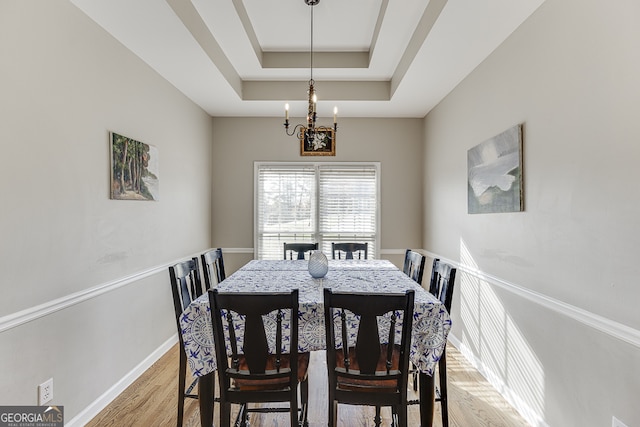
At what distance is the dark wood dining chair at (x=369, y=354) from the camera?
1.48 meters

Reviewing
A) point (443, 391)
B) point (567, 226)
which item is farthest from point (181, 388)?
point (567, 226)

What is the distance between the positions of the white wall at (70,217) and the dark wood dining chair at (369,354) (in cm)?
155

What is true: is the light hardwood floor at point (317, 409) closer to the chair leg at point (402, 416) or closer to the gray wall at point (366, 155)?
the chair leg at point (402, 416)

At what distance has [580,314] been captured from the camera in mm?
1715

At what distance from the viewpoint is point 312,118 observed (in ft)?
8.25

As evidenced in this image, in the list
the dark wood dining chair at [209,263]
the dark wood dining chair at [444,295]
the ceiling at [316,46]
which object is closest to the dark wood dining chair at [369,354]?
the dark wood dining chair at [444,295]

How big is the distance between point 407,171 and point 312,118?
2.23m

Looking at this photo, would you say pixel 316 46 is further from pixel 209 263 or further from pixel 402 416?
pixel 402 416

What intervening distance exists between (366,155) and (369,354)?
10.4 feet

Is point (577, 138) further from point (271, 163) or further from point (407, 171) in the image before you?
point (271, 163)

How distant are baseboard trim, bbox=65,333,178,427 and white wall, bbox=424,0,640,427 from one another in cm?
282

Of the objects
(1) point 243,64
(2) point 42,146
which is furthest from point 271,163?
(2) point 42,146

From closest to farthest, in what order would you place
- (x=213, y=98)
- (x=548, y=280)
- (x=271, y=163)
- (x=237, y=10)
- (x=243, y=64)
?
1. (x=548, y=280)
2. (x=237, y=10)
3. (x=243, y=64)
4. (x=213, y=98)
5. (x=271, y=163)

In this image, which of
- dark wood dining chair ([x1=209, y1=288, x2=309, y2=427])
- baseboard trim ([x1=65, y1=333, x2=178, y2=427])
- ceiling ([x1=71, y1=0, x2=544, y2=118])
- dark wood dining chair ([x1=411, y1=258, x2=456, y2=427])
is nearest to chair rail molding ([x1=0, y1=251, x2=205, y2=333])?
baseboard trim ([x1=65, y1=333, x2=178, y2=427])
